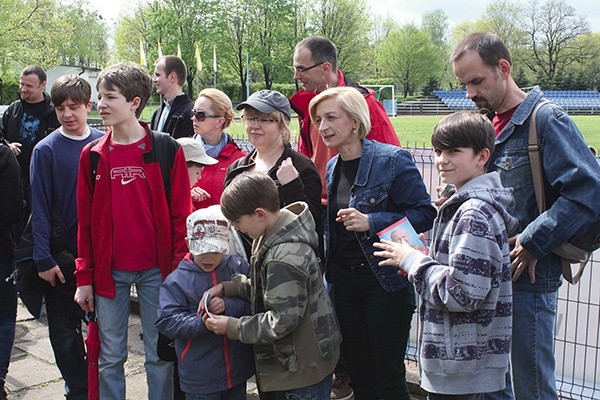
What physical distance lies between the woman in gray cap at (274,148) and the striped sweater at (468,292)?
987mm

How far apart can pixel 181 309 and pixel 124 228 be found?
620 millimetres

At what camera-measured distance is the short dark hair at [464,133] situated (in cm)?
255

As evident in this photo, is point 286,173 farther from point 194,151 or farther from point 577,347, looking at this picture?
point 577,347

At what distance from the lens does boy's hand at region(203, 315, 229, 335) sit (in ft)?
9.51

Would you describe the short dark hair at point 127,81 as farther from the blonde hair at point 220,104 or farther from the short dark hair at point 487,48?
the short dark hair at point 487,48

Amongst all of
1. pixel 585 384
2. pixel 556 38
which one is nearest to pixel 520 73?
pixel 556 38

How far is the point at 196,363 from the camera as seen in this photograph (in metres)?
3.07

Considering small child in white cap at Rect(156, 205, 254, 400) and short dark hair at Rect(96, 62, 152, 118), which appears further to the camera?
short dark hair at Rect(96, 62, 152, 118)

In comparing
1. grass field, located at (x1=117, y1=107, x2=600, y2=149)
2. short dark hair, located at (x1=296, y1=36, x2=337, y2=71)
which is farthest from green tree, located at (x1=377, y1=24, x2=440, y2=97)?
short dark hair, located at (x1=296, y1=36, x2=337, y2=71)

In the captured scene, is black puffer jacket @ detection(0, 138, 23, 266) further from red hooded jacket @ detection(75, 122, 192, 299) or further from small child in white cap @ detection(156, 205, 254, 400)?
small child in white cap @ detection(156, 205, 254, 400)

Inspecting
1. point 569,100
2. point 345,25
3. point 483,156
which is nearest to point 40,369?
point 483,156

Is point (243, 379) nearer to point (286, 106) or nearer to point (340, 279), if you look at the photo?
point (340, 279)

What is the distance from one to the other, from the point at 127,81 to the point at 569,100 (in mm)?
58247

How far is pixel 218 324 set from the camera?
2900 mm
